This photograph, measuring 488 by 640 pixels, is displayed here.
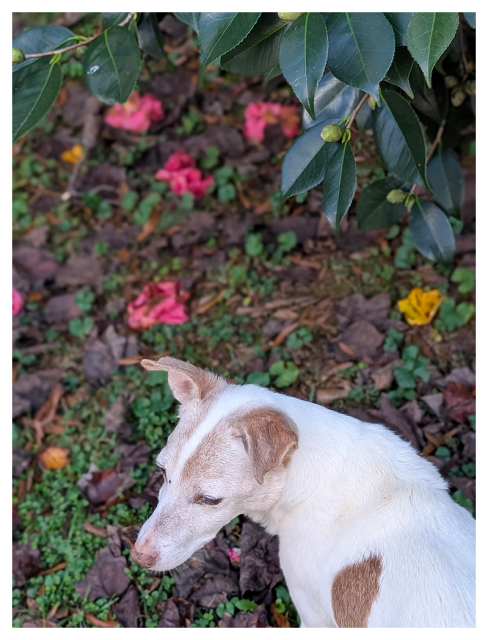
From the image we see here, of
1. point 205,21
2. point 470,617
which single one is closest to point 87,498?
point 470,617

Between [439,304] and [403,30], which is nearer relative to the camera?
[403,30]

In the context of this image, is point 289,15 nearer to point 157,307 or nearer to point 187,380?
point 187,380

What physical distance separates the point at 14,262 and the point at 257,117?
Result: 6.74ft

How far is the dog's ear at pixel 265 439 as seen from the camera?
2186mm

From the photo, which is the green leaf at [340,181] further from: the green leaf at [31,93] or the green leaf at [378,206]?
the green leaf at [31,93]

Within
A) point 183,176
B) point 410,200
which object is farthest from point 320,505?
point 183,176

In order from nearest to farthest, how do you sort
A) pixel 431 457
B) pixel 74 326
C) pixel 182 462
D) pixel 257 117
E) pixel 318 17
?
1. pixel 318 17
2. pixel 182 462
3. pixel 431 457
4. pixel 74 326
5. pixel 257 117

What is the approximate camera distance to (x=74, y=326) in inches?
166

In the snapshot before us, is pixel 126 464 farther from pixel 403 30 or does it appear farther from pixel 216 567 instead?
pixel 403 30

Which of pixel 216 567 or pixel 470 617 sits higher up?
pixel 470 617

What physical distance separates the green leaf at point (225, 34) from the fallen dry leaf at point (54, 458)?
2.43 meters

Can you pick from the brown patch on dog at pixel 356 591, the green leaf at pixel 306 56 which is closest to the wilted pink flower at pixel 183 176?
the green leaf at pixel 306 56

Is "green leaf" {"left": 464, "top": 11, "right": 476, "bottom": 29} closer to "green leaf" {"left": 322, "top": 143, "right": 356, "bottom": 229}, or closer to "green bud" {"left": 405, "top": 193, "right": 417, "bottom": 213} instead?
"green leaf" {"left": 322, "top": 143, "right": 356, "bottom": 229}

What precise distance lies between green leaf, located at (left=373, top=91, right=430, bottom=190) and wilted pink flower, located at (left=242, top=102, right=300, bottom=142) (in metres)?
2.25
